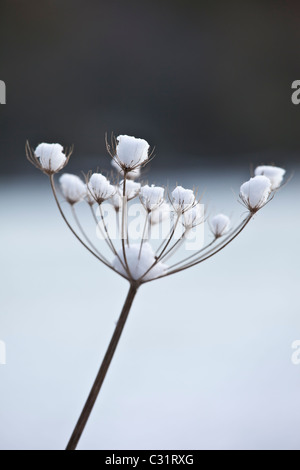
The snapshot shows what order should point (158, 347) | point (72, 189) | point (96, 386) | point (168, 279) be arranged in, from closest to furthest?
point (96, 386) < point (72, 189) < point (158, 347) < point (168, 279)

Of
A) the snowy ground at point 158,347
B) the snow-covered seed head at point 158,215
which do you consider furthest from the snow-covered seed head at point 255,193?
the snowy ground at point 158,347

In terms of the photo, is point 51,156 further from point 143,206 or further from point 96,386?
point 96,386

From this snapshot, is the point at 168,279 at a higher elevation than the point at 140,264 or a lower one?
higher

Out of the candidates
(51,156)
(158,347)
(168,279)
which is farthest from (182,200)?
(168,279)

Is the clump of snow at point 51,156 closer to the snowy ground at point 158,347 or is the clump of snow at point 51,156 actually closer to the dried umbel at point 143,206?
the dried umbel at point 143,206

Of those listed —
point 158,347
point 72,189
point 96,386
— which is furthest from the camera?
point 158,347

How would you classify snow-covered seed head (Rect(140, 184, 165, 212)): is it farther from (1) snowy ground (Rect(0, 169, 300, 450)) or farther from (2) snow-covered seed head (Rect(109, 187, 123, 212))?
(1) snowy ground (Rect(0, 169, 300, 450))

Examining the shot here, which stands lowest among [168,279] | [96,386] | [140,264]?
[96,386]
